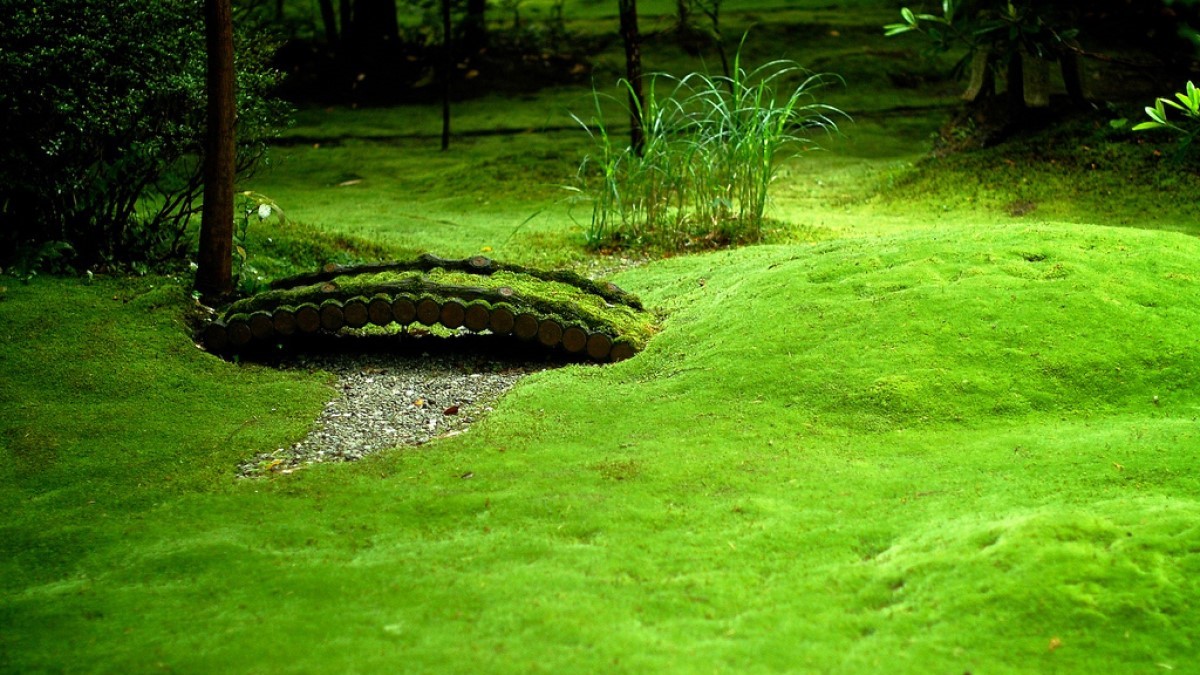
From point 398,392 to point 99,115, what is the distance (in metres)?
2.38

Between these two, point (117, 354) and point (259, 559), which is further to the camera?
point (117, 354)

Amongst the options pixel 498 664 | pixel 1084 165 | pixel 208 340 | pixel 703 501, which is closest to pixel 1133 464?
pixel 703 501

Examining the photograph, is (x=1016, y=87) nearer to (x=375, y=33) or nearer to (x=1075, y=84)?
(x=1075, y=84)

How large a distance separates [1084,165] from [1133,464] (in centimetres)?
590

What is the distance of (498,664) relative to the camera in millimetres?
2424

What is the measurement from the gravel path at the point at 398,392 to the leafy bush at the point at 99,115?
1.64m

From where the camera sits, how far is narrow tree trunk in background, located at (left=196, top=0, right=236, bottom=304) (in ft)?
17.6

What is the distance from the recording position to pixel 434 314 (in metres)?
5.18

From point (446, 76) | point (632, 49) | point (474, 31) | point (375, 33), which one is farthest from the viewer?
point (474, 31)

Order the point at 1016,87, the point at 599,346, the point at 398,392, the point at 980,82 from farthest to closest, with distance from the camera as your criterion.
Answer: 1. the point at 980,82
2. the point at 1016,87
3. the point at 599,346
4. the point at 398,392

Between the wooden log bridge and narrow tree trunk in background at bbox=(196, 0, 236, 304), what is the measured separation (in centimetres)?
47

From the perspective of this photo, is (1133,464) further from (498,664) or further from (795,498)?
(498,664)

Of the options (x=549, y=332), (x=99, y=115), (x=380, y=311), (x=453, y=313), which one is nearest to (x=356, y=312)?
(x=380, y=311)

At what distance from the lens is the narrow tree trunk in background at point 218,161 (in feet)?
17.6
